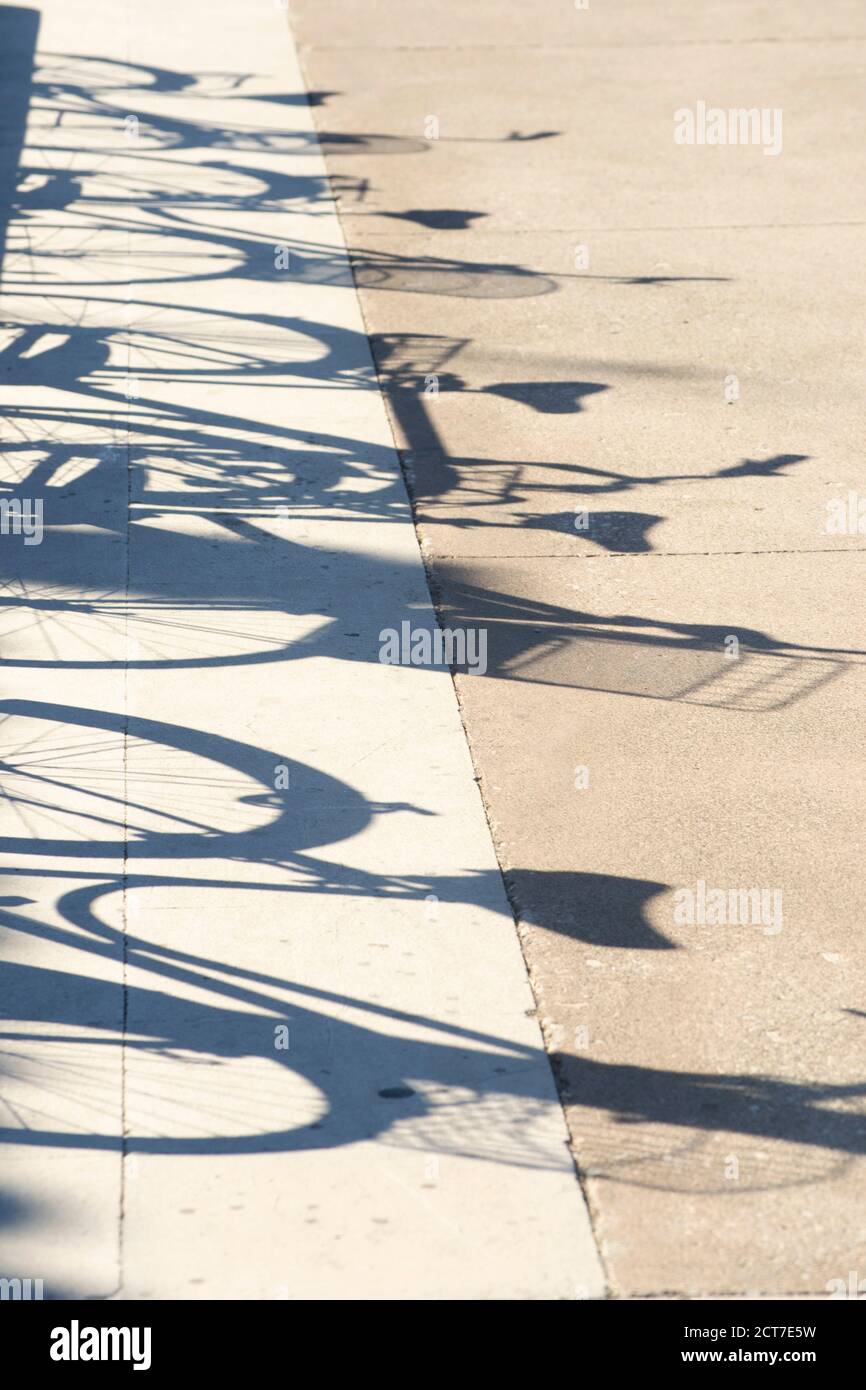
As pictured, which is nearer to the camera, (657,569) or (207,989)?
(207,989)

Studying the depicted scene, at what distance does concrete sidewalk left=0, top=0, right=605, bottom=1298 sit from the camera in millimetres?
3816

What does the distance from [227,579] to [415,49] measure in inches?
390

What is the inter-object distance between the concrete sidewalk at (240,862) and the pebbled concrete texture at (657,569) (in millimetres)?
213

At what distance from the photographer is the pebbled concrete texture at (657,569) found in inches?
162

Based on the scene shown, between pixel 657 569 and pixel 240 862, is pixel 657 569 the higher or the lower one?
the higher one

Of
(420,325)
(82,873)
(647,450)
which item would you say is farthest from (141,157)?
(82,873)

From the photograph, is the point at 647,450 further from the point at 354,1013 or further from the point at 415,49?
the point at 415,49

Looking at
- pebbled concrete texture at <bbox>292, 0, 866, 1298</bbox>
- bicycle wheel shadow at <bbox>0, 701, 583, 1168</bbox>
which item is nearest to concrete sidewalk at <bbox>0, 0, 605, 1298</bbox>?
bicycle wheel shadow at <bbox>0, 701, 583, 1168</bbox>

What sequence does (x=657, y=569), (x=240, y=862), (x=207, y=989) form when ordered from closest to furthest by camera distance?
(x=207, y=989), (x=240, y=862), (x=657, y=569)

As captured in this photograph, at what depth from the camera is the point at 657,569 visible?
6.82 meters

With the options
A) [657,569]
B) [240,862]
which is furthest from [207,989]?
[657,569]

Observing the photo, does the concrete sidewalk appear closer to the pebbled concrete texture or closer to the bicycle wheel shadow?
the bicycle wheel shadow

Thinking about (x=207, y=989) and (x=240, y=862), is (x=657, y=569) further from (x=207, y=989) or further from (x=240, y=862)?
(x=207, y=989)

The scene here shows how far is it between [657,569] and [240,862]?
255cm
